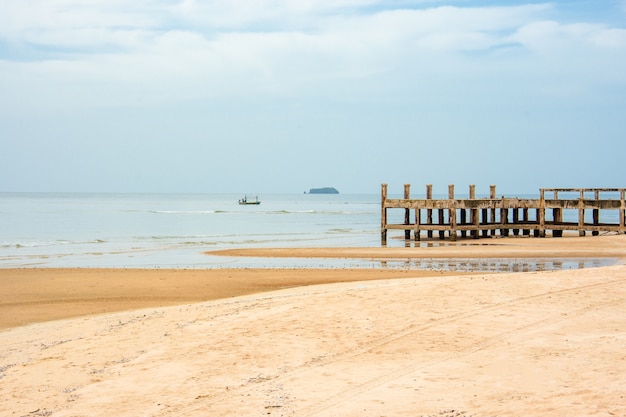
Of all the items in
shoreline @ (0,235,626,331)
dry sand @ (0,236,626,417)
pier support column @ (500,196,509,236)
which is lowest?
shoreline @ (0,235,626,331)

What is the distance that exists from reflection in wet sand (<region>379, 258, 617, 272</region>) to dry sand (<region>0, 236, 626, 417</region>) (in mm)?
7796

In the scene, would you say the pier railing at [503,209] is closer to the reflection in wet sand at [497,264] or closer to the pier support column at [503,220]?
the pier support column at [503,220]

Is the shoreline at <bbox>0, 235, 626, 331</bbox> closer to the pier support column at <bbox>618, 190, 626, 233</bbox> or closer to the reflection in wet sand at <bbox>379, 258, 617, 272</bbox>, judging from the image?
the reflection in wet sand at <bbox>379, 258, 617, 272</bbox>

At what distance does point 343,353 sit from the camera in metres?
9.37

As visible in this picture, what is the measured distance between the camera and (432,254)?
99.3 feet

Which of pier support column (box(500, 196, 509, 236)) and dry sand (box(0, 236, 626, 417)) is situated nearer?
dry sand (box(0, 236, 626, 417))

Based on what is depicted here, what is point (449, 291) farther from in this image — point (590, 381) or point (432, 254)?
point (432, 254)

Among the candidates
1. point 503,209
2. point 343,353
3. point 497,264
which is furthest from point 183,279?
point 503,209

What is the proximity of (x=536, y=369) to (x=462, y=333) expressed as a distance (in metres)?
2.11

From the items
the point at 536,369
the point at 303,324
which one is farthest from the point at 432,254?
the point at 536,369

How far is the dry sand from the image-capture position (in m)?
7.29

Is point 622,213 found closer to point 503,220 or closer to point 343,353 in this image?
point 503,220

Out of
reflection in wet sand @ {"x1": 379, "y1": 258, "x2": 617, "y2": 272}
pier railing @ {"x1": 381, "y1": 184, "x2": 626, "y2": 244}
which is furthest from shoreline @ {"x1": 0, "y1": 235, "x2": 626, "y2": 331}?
pier railing @ {"x1": 381, "y1": 184, "x2": 626, "y2": 244}

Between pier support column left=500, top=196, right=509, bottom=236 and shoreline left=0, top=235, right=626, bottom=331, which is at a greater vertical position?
pier support column left=500, top=196, right=509, bottom=236
